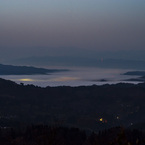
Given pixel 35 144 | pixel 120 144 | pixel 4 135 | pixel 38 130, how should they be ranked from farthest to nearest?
pixel 38 130
pixel 4 135
pixel 35 144
pixel 120 144

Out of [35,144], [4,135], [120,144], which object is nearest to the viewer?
[120,144]

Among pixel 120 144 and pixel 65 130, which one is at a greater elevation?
pixel 120 144

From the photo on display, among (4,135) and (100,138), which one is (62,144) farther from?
(4,135)

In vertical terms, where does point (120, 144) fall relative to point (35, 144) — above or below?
above

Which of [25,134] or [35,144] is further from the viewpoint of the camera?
[25,134]

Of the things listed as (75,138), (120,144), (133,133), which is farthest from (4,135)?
(120,144)

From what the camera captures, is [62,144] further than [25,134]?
No

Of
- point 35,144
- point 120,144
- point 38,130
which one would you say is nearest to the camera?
point 120,144

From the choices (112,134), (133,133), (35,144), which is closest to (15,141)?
(35,144)

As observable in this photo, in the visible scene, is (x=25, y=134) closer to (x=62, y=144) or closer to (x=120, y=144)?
(x=62, y=144)
